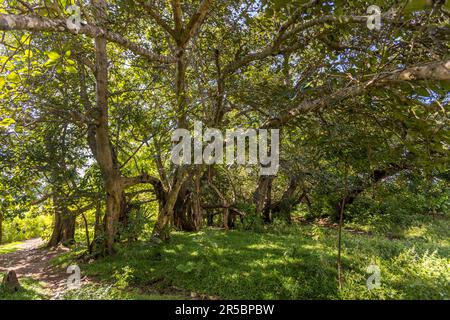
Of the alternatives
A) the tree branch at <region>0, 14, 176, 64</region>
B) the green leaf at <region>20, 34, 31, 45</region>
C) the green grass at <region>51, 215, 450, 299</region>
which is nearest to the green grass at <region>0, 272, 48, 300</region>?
the green grass at <region>51, 215, 450, 299</region>

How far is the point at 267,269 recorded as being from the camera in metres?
5.11

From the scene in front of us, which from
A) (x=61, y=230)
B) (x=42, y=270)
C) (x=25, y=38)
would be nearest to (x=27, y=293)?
(x=42, y=270)

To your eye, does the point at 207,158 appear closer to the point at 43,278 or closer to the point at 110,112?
the point at 110,112

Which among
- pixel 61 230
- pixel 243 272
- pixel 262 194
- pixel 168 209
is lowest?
pixel 61 230

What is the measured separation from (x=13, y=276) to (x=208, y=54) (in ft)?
19.9

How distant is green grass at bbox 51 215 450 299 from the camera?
171 inches

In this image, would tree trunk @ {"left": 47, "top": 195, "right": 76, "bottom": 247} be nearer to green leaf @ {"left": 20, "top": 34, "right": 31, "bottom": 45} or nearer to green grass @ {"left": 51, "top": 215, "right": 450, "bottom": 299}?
green grass @ {"left": 51, "top": 215, "right": 450, "bottom": 299}

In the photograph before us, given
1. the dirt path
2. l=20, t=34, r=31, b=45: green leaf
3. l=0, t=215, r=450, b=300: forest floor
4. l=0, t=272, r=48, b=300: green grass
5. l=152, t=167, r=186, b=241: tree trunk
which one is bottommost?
the dirt path

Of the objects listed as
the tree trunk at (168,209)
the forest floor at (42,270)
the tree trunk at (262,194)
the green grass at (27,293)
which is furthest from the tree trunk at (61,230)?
the tree trunk at (262,194)

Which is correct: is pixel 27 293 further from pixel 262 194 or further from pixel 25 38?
pixel 262 194

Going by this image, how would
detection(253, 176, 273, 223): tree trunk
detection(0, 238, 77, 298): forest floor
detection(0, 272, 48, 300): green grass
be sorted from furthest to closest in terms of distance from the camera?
1. detection(253, 176, 273, 223): tree trunk
2. detection(0, 238, 77, 298): forest floor
3. detection(0, 272, 48, 300): green grass

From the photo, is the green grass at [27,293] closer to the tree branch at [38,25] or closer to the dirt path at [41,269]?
the dirt path at [41,269]

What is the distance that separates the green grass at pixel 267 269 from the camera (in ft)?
14.2
